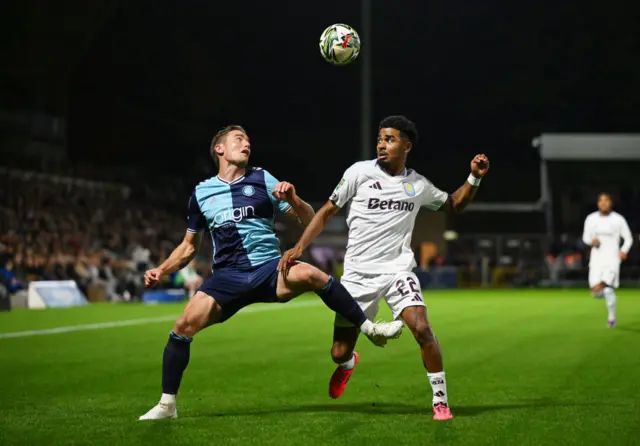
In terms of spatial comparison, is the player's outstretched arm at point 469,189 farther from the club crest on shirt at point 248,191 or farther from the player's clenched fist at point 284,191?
the club crest on shirt at point 248,191

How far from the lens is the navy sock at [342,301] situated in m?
9.16

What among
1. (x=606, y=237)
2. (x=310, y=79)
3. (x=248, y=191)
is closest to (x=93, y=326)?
(x=606, y=237)

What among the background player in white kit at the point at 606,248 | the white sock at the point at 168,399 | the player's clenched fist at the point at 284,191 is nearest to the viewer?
the player's clenched fist at the point at 284,191

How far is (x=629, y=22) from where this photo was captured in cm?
6119

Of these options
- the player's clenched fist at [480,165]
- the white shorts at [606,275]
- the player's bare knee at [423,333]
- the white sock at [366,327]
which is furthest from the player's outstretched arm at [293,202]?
the white shorts at [606,275]

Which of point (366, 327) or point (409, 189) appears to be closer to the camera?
point (366, 327)

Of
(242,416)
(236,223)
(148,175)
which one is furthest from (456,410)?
(148,175)

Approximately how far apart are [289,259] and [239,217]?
0.62 m

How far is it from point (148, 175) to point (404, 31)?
16175mm

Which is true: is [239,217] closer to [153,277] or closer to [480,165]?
[153,277]

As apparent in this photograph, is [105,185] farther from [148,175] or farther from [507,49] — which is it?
[507,49]

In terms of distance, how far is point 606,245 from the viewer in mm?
21125

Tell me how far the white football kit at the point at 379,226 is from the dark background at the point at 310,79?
1436 inches

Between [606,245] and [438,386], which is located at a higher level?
[606,245]
